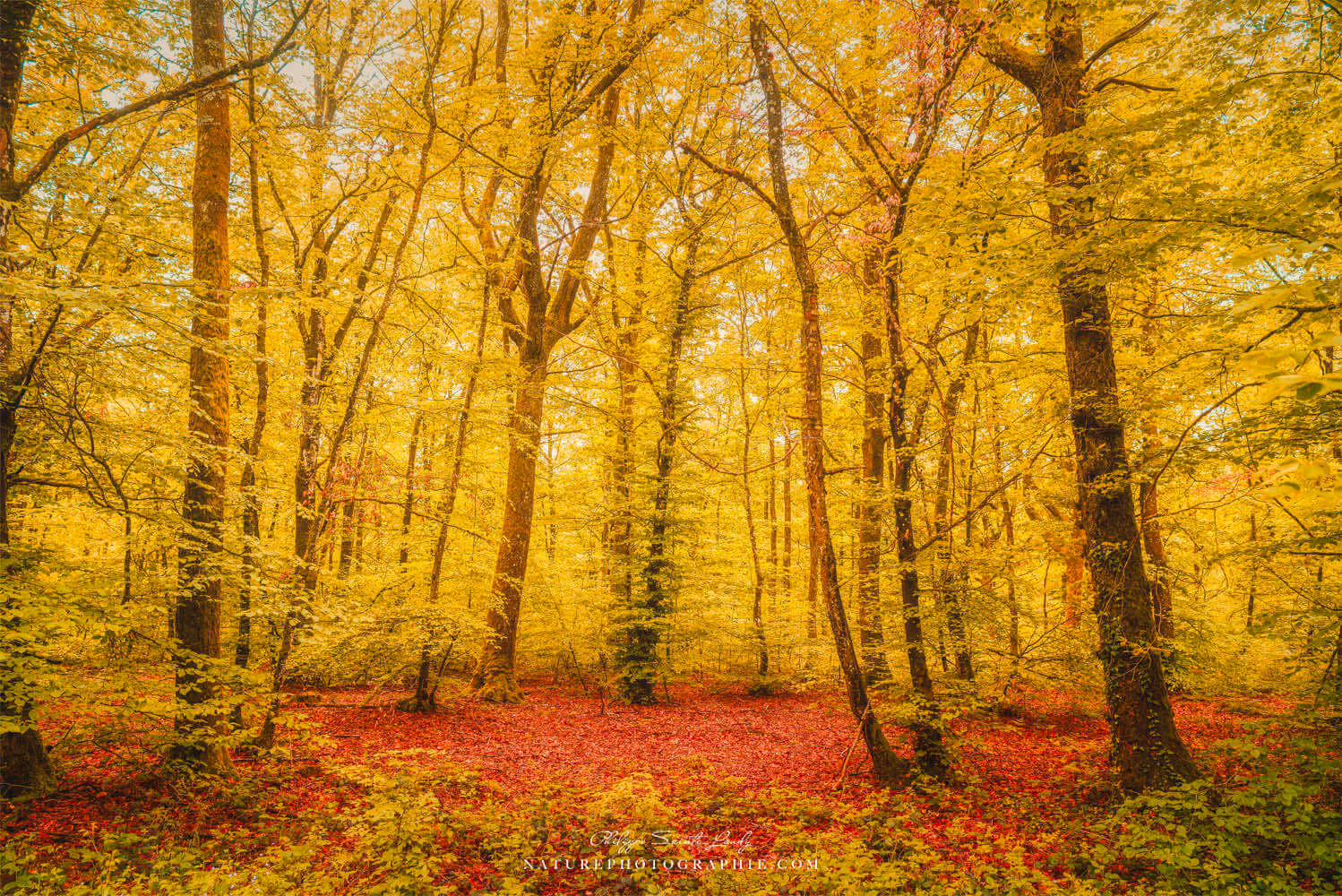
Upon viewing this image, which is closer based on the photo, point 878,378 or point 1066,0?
point 1066,0

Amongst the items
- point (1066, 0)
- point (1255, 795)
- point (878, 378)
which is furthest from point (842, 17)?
point (1255, 795)

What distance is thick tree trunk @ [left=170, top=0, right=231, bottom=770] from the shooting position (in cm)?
567

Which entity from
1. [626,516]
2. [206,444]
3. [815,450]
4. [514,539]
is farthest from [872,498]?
[206,444]

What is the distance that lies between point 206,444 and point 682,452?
8.92m

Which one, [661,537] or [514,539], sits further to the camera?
[661,537]

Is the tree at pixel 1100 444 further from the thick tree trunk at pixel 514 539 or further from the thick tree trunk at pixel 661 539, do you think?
the thick tree trunk at pixel 514 539

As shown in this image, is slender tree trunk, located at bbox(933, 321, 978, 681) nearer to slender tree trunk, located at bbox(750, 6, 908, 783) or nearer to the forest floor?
the forest floor

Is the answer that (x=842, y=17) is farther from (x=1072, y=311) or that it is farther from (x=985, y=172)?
(x=1072, y=311)

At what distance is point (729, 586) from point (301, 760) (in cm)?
1013

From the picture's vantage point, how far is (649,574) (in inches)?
492

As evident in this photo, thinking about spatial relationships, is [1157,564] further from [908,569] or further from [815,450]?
[815,450]

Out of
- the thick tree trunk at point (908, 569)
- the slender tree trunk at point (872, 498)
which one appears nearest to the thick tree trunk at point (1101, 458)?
the thick tree trunk at point (908, 569)

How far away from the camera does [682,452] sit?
13.2m

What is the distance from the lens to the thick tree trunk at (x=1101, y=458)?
230 inches
